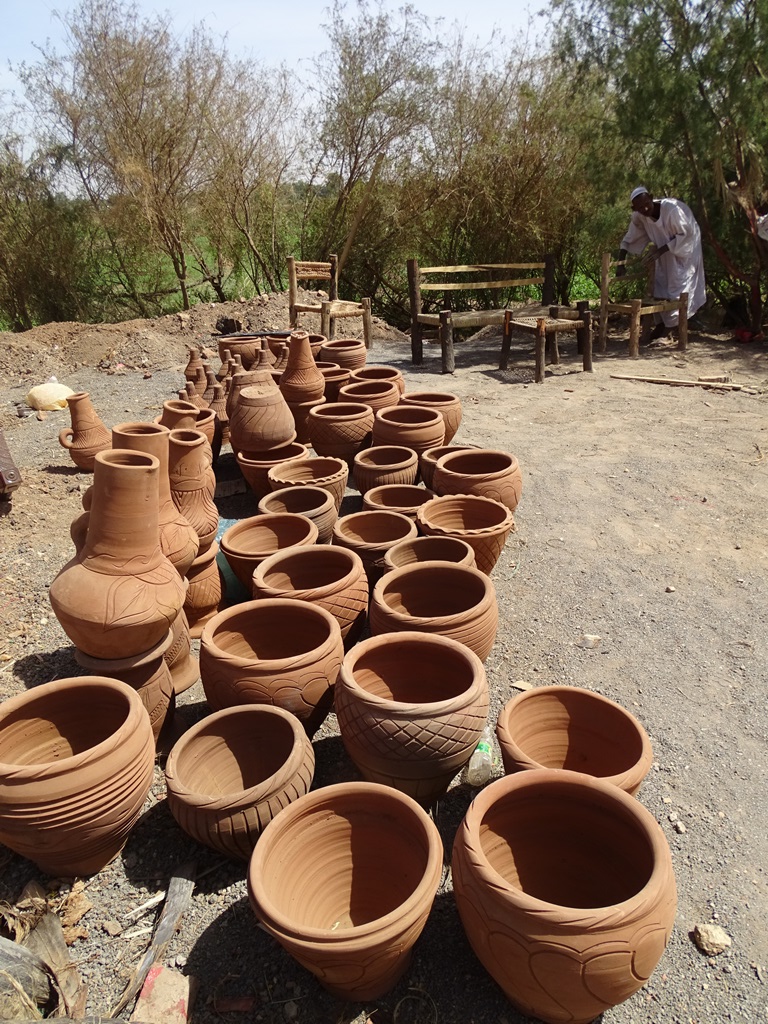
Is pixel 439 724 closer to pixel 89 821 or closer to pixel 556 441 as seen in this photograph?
pixel 89 821

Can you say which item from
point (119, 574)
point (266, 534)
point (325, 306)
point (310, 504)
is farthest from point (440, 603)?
point (325, 306)

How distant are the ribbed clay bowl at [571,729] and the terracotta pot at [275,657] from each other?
714 millimetres

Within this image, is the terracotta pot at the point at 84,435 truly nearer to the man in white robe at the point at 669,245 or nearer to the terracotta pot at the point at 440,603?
the terracotta pot at the point at 440,603

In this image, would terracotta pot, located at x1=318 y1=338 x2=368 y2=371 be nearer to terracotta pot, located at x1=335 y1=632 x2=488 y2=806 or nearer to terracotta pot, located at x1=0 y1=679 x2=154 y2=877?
terracotta pot, located at x1=335 y1=632 x2=488 y2=806

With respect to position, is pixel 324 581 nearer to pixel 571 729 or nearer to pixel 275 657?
pixel 275 657

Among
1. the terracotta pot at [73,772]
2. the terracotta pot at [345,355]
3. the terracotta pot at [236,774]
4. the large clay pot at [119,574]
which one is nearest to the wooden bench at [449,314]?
the terracotta pot at [345,355]

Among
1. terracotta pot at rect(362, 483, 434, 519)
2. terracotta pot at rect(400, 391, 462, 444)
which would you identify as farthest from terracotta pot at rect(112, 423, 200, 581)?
terracotta pot at rect(400, 391, 462, 444)

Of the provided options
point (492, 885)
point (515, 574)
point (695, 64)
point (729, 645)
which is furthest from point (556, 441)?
point (695, 64)

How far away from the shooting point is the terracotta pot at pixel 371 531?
3562 mm

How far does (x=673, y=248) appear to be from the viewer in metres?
9.23

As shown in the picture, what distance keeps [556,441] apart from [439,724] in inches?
181

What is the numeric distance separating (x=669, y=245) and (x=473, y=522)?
7.36 m

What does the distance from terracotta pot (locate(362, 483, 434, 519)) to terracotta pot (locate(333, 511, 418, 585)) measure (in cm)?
34

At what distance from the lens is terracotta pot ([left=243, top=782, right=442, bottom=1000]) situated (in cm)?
176
